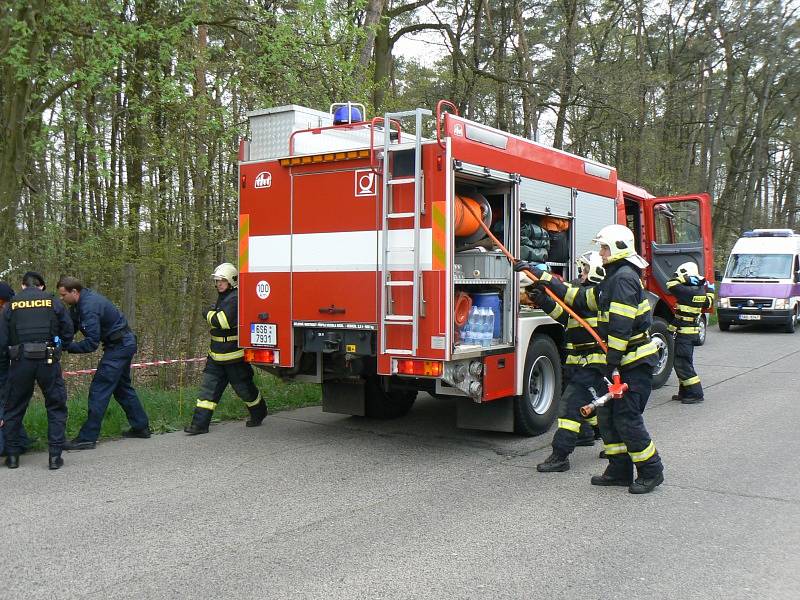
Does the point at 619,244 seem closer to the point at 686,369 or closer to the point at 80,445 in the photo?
the point at 686,369

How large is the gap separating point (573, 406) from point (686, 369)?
12.6 ft

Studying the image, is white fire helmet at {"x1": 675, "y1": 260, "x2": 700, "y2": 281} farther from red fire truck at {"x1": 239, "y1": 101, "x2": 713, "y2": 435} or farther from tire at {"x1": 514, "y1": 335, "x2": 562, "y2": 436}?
tire at {"x1": 514, "y1": 335, "x2": 562, "y2": 436}

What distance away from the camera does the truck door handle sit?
21.1 feet

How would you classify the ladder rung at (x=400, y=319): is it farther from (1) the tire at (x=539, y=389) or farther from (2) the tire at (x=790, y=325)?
(2) the tire at (x=790, y=325)

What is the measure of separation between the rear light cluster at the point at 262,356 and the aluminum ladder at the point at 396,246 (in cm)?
119

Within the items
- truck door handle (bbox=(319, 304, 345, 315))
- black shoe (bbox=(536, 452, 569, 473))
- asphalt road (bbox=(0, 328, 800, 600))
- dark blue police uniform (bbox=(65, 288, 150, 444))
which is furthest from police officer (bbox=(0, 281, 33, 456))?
black shoe (bbox=(536, 452, 569, 473))

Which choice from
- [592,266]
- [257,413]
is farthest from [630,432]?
[257,413]

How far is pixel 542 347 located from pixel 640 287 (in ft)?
6.33

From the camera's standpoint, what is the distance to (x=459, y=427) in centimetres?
718

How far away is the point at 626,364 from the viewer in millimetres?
5426

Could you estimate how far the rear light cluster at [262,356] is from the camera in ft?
22.2

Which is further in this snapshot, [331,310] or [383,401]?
[383,401]

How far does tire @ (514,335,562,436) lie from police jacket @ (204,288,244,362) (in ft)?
9.40

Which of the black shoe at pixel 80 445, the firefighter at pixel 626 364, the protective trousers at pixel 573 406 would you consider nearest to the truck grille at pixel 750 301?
the protective trousers at pixel 573 406
